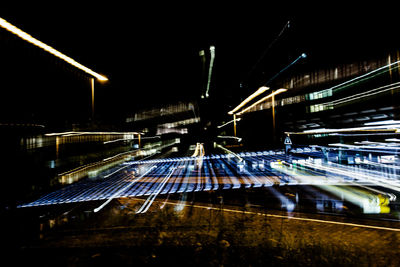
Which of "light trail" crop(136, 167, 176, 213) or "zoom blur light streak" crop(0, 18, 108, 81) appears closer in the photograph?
"zoom blur light streak" crop(0, 18, 108, 81)

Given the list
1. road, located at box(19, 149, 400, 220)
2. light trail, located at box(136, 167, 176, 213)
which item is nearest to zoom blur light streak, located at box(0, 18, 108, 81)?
road, located at box(19, 149, 400, 220)

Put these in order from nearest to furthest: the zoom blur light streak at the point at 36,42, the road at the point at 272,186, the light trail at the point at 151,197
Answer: the zoom blur light streak at the point at 36,42, the road at the point at 272,186, the light trail at the point at 151,197

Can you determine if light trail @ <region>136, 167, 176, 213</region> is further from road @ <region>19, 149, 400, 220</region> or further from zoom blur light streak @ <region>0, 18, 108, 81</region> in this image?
zoom blur light streak @ <region>0, 18, 108, 81</region>

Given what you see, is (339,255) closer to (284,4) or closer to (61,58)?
Result: (284,4)

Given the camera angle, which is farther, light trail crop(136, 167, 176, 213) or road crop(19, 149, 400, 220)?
light trail crop(136, 167, 176, 213)

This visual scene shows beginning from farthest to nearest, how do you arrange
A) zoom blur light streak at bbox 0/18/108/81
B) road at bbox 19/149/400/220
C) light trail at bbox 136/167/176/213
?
1. light trail at bbox 136/167/176/213
2. road at bbox 19/149/400/220
3. zoom blur light streak at bbox 0/18/108/81

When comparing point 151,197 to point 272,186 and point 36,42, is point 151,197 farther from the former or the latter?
point 36,42

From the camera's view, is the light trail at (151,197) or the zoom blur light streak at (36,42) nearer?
the zoom blur light streak at (36,42)

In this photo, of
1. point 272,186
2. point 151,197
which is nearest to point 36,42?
point 151,197

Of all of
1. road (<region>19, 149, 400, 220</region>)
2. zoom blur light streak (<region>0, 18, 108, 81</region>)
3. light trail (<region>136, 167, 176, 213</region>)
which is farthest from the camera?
light trail (<region>136, 167, 176, 213</region>)

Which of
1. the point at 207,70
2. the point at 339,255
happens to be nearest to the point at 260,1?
the point at 207,70

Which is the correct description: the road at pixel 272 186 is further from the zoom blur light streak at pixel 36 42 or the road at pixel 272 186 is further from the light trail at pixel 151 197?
the zoom blur light streak at pixel 36 42

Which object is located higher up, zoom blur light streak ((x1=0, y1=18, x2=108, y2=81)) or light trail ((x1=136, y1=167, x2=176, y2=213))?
zoom blur light streak ((x1=0, y1=18, x2=108, y2=81))

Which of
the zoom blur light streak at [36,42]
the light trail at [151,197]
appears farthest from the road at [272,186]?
the zoom blur light streak at [36,42]
